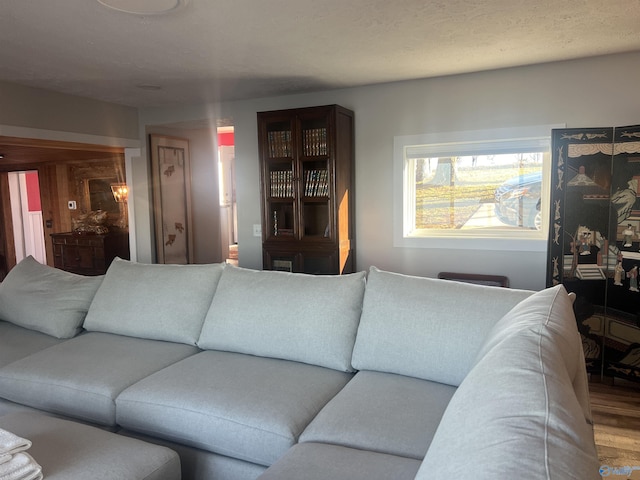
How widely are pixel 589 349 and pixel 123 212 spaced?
6.30 meters

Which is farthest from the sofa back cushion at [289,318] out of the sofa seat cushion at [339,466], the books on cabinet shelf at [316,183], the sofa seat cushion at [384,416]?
the books on cabinet shelf at [316,183]

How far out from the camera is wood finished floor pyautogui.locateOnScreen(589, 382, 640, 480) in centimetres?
219

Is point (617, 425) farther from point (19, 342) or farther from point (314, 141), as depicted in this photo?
point (19, 342)

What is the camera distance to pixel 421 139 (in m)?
3.85

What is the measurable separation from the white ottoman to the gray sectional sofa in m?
0.23

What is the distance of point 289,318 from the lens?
2.16 m

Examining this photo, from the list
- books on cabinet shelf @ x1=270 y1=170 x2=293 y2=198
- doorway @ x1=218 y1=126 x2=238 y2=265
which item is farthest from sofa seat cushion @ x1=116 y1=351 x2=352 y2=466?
doorway @ x1=218 y1=126 x2=238 y2=265

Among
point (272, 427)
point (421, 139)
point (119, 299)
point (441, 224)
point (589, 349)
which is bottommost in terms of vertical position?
point (589, 349)

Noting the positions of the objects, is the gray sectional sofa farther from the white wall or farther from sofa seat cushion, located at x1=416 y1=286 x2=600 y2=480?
the white wall

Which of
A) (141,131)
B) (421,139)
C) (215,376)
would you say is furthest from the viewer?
(141,131)

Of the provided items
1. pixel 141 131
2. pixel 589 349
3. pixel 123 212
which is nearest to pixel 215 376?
pixel 589 349

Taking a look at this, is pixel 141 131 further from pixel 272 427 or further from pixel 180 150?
pixel 272 427

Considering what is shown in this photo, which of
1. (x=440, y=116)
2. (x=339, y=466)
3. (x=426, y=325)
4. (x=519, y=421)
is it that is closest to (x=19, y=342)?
(x=339, y=466)

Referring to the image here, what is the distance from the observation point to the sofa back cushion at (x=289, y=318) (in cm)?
209
